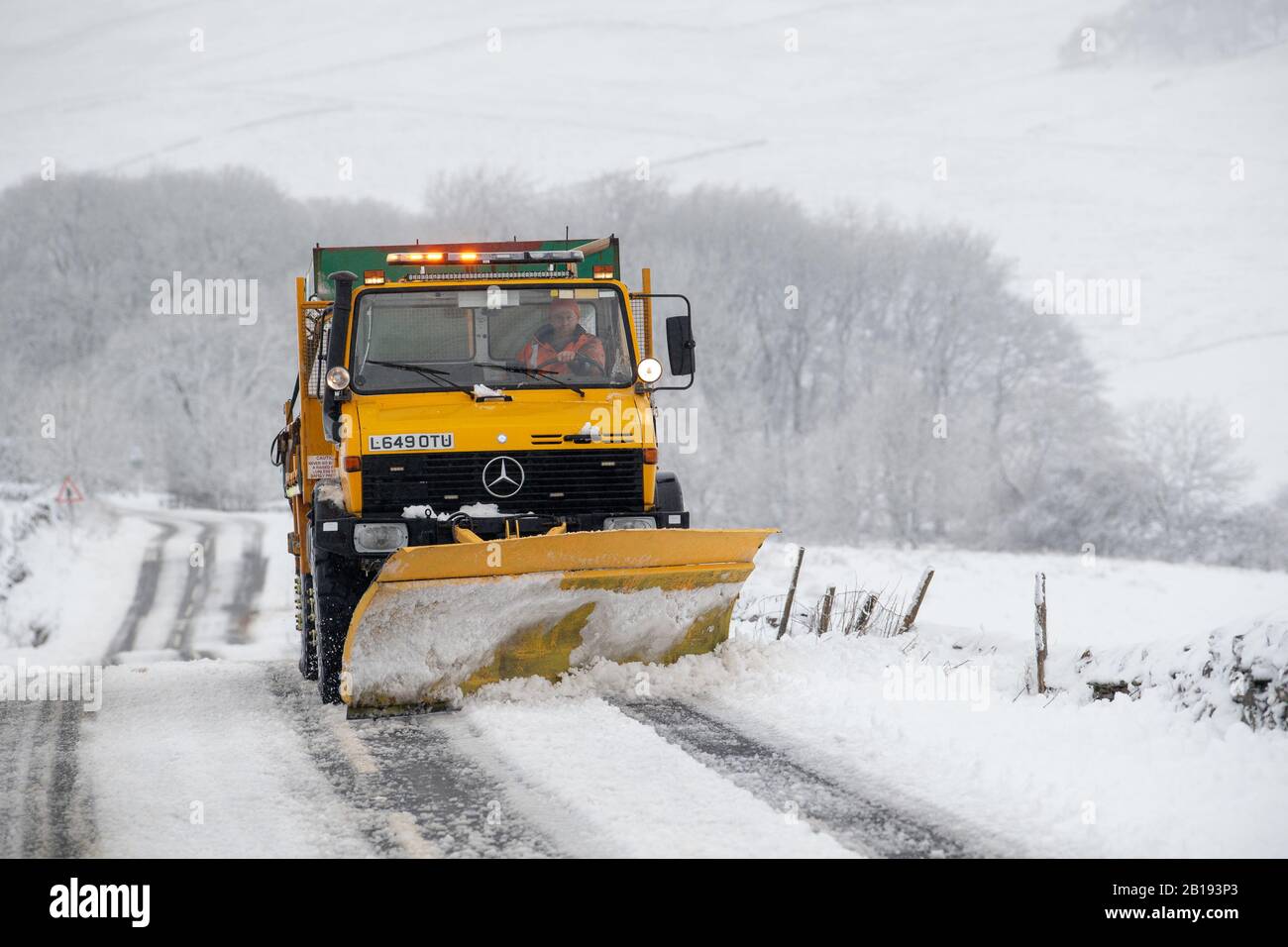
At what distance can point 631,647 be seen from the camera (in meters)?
7.97

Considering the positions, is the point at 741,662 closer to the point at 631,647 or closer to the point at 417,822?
the point at 631,647

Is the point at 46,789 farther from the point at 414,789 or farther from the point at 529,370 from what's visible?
the point at 529,370

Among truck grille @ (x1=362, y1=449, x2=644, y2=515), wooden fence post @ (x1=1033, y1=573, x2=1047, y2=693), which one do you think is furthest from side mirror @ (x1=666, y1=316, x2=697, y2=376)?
wooden fence post @ (x1=1033, y1=573, x2=1047, y2=693)

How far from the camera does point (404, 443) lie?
7551 millimetres

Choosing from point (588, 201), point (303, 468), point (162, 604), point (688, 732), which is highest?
point (588, 201)

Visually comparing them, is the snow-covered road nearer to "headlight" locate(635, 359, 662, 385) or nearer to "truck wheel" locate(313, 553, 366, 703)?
"truck wheel" locate(313, 553, 366, 703)

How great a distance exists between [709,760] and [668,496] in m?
2.64

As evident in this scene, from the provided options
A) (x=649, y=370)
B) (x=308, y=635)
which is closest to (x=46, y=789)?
(x=308, y=635)

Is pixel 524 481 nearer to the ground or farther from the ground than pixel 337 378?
nearer to the ground

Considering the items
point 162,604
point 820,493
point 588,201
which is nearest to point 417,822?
point 162,604

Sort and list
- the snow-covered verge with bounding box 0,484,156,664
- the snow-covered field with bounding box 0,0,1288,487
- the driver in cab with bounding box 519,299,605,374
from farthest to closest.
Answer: the snow-covered field with bounding box 0,0,1288,487
the snow-covered verge with bounding box 0,484,156,664
the driver in cab with bounding box 519,299,605,374

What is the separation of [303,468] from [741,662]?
3.29 m

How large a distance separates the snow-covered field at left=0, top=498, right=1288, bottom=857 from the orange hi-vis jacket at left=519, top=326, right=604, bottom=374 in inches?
76.6

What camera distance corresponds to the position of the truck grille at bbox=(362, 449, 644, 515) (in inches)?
298
